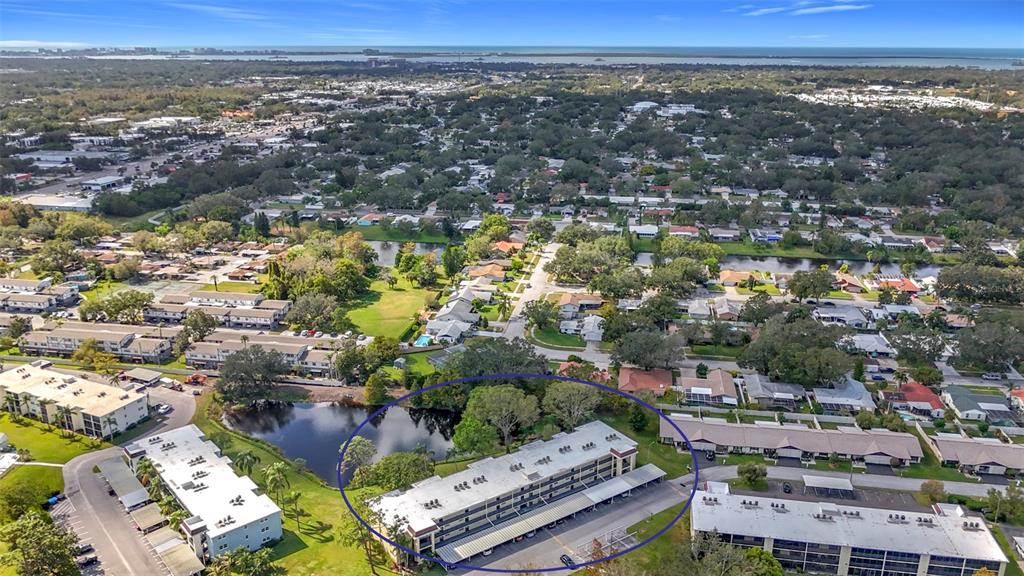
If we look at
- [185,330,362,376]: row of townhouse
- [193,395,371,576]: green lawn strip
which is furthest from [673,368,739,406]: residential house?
[185,330,362,376]: row of townhouse

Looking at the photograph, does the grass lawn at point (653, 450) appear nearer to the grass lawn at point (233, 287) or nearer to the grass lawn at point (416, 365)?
the grass lawn at point (416, 365)

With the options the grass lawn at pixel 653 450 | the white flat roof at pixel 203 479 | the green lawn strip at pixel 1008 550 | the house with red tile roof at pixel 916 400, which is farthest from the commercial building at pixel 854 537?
the white flat roof at pixel 203 479

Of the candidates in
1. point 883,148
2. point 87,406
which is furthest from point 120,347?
point 883,148

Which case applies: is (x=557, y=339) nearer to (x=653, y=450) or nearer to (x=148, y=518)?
(x=653, y=450)

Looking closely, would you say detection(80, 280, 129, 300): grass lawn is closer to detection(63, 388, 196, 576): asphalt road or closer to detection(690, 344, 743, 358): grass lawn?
detection(63, 388, 196, 576): asphalt road

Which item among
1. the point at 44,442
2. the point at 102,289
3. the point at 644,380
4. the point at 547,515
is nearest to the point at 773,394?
the point at 644,380
